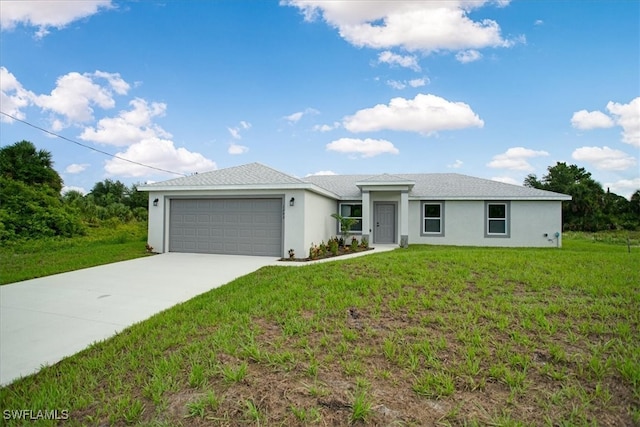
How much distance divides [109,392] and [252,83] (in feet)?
40.7

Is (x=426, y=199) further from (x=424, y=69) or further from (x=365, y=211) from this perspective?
(x=424, y=69)

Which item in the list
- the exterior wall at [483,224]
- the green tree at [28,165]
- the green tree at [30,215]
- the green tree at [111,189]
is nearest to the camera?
the green tree at [30,215]

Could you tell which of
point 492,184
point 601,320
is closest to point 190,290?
point 601,320

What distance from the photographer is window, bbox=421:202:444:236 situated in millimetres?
15648

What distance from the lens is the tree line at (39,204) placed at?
47.4 feet

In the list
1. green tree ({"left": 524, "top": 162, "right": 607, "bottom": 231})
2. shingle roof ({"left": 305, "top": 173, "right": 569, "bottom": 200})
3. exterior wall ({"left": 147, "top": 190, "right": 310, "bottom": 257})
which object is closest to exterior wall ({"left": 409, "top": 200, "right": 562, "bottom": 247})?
shingle roof ({"left": 305, "top": 173, "right": 569, "bottom": 200})

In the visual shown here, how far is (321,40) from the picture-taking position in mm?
11609

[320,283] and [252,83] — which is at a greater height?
[252,83]

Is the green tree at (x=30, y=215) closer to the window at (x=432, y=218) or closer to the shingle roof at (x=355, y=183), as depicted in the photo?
the shingle roof at (x=355, y=183)

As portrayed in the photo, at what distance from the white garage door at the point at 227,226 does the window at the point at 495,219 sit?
33.3ft

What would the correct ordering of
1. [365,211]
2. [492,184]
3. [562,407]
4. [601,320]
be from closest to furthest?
[562,407]
[601,320]
[365,211]
[492,184]

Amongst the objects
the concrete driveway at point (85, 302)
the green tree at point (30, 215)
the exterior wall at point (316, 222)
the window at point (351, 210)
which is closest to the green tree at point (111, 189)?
the green tree at point (30, 215)

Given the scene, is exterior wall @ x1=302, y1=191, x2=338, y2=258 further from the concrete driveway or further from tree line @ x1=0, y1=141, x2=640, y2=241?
tree line @ x1=0, y1=141, x2=640, y2=241

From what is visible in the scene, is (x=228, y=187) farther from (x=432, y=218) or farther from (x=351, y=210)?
(x=432, y=218)
